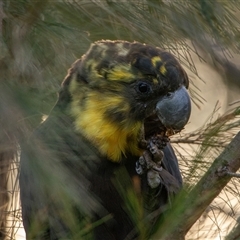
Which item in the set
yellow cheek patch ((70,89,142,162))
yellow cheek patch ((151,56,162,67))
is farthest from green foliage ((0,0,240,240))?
yellow cheek patch ((70,89,142,162))

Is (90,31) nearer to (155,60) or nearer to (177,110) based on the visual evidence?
(155,60)

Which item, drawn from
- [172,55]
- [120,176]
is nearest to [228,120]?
[172,55]

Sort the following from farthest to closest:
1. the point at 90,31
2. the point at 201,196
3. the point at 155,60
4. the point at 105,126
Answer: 1. the point at 105,126
2. the point at 155,60
3. the point at 90,31
4. the point at 201,196

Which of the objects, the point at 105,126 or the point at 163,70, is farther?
the point at 105,126

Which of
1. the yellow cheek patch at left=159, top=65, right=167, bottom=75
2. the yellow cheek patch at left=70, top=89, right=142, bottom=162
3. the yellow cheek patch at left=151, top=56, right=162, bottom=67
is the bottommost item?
the yellow cheek patch at left=70, top=89, right=142, bottom=162

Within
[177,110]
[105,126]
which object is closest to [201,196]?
[177,110]

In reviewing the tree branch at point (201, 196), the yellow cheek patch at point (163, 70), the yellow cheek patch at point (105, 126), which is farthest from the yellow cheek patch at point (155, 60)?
the tree branch at point (201, 196)

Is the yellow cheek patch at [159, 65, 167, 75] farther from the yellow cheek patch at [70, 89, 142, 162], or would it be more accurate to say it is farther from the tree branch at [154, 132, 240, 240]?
the tree branch at [154, 132, 240, 240]
